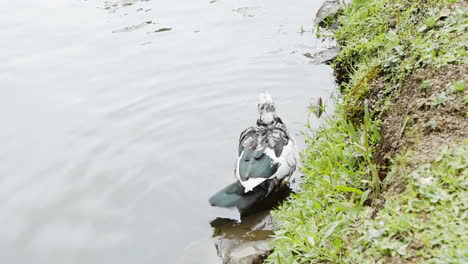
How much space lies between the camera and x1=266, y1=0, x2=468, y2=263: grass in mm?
2564

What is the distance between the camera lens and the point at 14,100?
7.87m

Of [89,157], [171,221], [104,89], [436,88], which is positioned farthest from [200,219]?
[104,89]

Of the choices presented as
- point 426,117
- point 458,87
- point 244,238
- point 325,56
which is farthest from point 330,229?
point 325,56

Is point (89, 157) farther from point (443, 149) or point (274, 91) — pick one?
point (443, 149)

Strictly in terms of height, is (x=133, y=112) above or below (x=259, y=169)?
below

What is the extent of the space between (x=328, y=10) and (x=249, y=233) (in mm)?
5469

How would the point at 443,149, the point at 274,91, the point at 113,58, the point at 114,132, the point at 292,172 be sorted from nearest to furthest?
the point at 443,149
the point at 292,172
the point at 114,132
the point at 274,91
the point at 113,58

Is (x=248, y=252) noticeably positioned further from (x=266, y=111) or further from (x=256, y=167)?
(x=266, y=111)

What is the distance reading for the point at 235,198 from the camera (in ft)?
16.5

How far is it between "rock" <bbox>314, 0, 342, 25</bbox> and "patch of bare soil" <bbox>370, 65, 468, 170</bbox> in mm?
5064

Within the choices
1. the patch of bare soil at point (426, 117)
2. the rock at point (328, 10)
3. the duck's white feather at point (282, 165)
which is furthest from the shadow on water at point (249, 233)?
the rock at point (328, 10)

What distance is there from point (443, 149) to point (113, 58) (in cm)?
717

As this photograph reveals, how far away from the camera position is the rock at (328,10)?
8.68 m

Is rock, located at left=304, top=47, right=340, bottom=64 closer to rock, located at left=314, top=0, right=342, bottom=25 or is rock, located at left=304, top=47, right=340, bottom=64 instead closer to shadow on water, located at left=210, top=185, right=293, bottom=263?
rock, located at left=314, top=0, right=342, bottom=25
